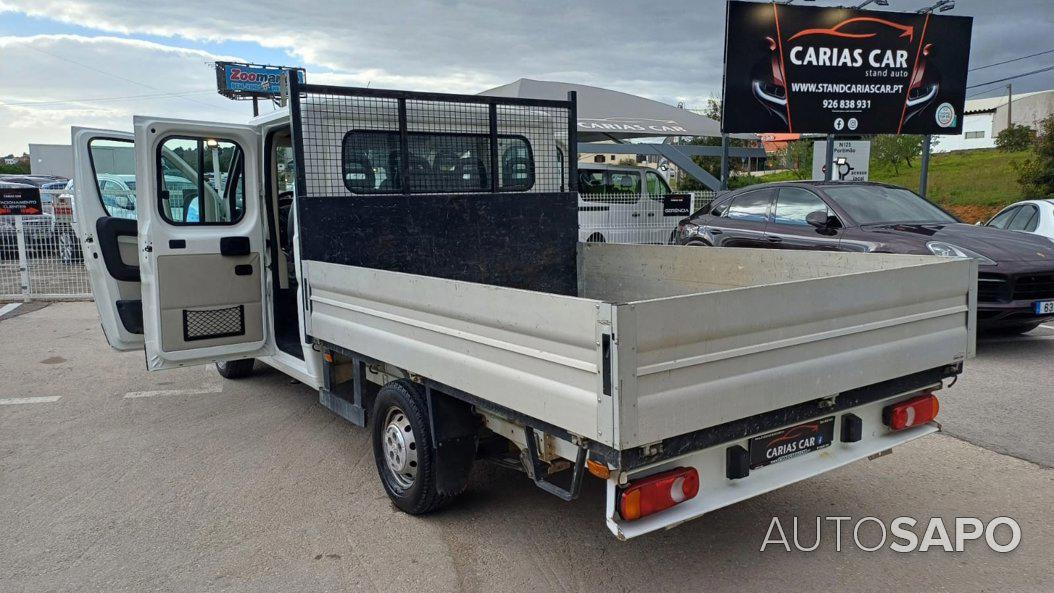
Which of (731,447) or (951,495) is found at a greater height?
(731,447)

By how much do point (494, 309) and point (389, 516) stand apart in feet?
5.33

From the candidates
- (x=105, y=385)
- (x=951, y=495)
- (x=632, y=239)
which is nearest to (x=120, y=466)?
(x=105, y=385)

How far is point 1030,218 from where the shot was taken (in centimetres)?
882

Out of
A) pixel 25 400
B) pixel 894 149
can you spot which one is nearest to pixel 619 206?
pixel 25 400

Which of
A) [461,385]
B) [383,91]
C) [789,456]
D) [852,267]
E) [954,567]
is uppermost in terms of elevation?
[383,91]

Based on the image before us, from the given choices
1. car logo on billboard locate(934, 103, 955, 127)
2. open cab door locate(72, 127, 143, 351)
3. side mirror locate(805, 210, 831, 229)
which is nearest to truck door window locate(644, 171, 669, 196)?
car logo on billboard locate(934, 103, 955, 127)

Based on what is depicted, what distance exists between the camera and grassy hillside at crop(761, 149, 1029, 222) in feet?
74.9

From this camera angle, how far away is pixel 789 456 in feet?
10.7

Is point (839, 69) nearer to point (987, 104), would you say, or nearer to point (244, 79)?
point (244, 79)

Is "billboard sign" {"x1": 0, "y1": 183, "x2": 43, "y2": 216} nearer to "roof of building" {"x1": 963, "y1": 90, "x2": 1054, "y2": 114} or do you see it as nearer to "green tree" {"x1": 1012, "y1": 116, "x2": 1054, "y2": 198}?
"green tree" {"x1": 1012, "y1": 116, "x2": 1054, "y2": 198}

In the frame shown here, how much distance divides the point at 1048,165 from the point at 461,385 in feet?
72.8

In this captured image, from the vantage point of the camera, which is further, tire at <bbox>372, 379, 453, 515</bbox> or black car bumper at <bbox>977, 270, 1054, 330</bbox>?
black car bumper at <bbox>977, 270, 1054, 330</bbox>

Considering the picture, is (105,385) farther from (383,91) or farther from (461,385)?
(461,385)

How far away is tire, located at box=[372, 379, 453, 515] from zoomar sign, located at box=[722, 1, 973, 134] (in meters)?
11.2
